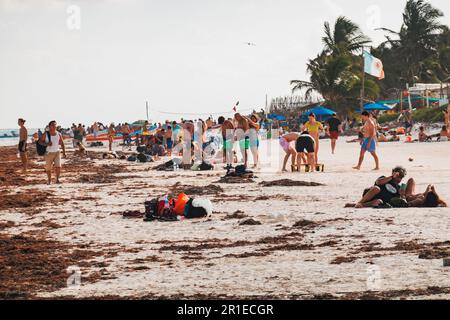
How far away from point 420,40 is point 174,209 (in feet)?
199

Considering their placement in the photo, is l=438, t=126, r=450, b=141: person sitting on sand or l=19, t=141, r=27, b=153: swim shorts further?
l=438, t=126, r=450, b=141: person sitting on sand

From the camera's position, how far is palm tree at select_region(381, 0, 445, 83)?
6706 cm

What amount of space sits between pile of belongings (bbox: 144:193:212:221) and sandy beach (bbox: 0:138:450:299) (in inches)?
9.8

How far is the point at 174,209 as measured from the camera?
38.5 ft

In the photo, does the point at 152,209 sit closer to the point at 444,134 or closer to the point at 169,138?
the point at 169,138

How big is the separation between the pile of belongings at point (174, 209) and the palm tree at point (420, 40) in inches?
2292

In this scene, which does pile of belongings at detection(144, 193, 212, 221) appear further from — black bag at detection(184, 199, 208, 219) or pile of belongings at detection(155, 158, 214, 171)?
pile of belongings at detection(155, 158, 214, 171)

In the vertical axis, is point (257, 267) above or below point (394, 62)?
below

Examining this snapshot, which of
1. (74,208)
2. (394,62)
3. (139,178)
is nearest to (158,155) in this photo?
(139,178)


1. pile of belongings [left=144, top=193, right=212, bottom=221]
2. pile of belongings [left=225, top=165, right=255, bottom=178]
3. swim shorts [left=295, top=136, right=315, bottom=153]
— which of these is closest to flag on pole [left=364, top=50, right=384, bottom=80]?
swim shorts [left=295, top=136, right=315, bottom=153]

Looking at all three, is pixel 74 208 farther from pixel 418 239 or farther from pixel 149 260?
pixel 418 239

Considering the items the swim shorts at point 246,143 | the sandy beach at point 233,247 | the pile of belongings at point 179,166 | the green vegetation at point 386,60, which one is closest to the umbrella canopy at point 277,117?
the green vegetation at point 386,60
